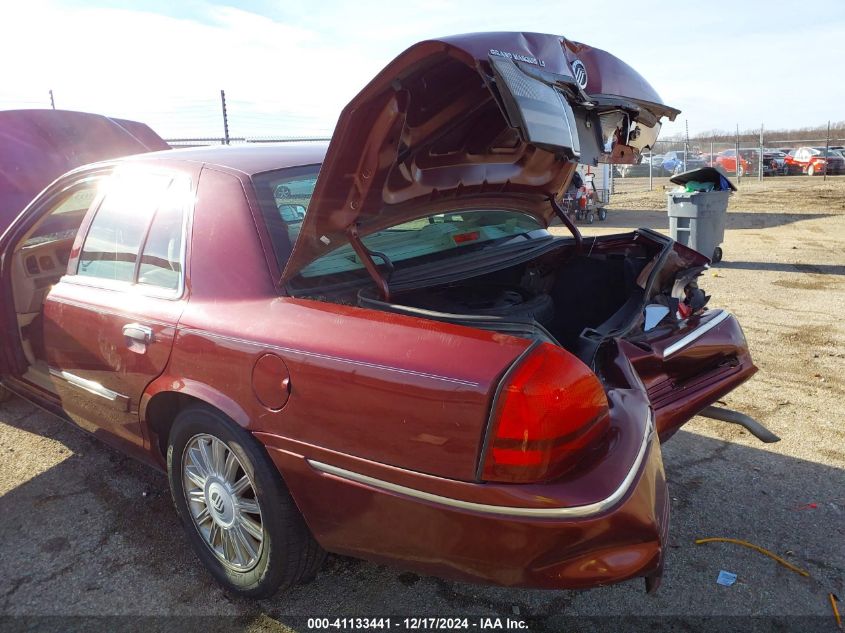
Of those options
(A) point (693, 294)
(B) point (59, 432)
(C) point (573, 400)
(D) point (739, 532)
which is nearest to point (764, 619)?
(D) point (739, 532)

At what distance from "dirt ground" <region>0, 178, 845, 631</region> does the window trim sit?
1044 millimetres

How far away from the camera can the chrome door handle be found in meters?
2.48

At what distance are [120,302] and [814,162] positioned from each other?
29.7 m

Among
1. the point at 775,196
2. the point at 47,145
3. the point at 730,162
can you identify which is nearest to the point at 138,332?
the point at 47,145

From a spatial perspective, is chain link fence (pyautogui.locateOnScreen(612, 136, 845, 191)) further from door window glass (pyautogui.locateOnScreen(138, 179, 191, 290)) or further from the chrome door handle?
the chrome door handle

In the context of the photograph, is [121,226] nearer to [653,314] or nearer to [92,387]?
[92,387]

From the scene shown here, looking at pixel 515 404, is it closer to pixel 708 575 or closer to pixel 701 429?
pixel 708 575

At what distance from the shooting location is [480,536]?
5.78 ft

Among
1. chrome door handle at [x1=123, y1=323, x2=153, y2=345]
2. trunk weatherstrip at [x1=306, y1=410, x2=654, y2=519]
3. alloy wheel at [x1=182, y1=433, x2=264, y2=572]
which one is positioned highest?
chrome door handle at [x1=123, y1=323, x2=153, y2=345]

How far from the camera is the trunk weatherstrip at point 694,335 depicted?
2561 mm

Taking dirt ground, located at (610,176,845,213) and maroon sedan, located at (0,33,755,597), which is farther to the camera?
dirt ground, located at (610,176,845,213)

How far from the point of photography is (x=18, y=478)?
3.36m

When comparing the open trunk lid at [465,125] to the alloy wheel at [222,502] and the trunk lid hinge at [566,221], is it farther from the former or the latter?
the alloy wheel at [222,502]

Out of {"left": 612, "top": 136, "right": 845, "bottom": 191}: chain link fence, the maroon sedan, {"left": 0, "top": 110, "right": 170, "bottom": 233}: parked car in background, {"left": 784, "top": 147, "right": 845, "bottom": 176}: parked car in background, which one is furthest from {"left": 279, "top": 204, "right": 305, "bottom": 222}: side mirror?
{"left": 784, "top": 147, "right": 845, "bottom": 176}: parked car in background
